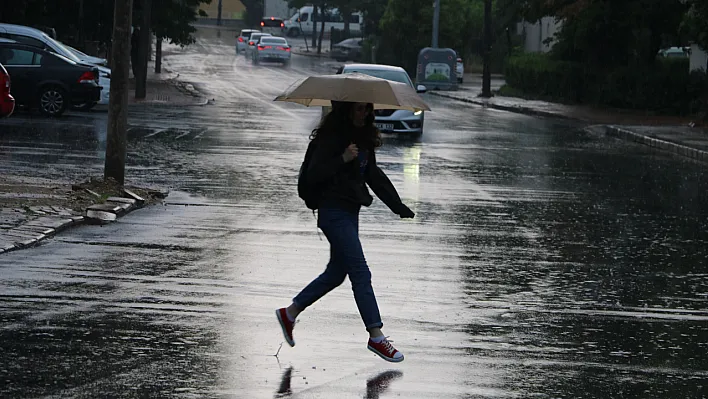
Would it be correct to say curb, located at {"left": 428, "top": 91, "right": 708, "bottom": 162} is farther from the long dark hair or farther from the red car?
the long dark hair

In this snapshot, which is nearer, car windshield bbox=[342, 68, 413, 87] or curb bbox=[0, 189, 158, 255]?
curb bbox=[0, 189, 158, 255]

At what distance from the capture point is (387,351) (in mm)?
7395

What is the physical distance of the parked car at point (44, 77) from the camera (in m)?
28.0

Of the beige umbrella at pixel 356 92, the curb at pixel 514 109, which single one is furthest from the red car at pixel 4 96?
the curb at pixel 514 109

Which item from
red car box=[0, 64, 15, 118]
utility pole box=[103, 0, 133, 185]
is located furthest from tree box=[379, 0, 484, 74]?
utility pole box=[103, 0, 133, 185]

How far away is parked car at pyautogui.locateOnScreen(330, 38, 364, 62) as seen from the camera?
82.5 metres

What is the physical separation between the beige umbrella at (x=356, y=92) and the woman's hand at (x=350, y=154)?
13.7 inches

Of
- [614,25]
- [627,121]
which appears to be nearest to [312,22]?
[614,25]

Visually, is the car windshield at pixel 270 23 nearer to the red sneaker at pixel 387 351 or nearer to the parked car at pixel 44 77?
the parked car at pixel 44 77

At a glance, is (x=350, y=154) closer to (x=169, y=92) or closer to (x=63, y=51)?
(x=63, y=51)

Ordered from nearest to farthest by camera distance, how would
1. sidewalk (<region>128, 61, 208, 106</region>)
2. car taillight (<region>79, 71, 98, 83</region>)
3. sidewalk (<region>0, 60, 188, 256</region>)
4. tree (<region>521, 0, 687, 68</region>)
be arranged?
sidewalk (<region>0, 60, 188, 256</region>) → car taillight (<region>79, 71, 98, 83</region>) → sidewalk (<region>128, 61, 208, 106</region>) → tree (<region>521, 0, 687, 68</region>)

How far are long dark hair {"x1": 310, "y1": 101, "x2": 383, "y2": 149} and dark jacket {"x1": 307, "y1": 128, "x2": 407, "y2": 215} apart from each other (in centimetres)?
3

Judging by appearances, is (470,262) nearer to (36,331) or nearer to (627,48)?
(36,331)

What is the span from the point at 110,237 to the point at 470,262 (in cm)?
338
